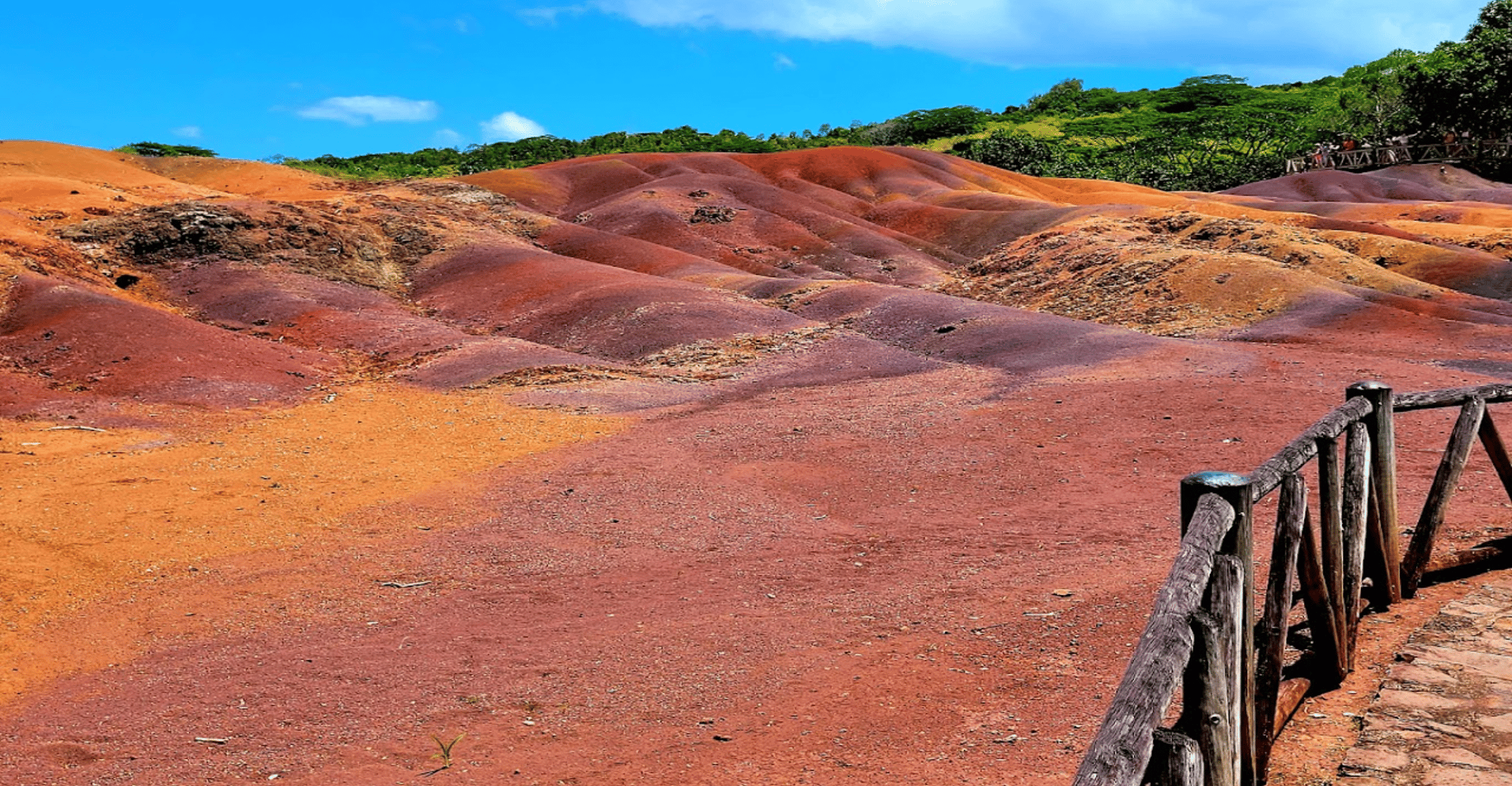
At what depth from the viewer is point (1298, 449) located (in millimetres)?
5109

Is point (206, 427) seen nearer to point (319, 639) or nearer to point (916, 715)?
point (319, 639)

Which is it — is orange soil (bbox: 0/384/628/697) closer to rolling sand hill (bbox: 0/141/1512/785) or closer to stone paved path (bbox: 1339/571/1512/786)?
rolling sand hill (bbox: 0/141/1512/785)

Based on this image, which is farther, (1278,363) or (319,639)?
(1278,363)

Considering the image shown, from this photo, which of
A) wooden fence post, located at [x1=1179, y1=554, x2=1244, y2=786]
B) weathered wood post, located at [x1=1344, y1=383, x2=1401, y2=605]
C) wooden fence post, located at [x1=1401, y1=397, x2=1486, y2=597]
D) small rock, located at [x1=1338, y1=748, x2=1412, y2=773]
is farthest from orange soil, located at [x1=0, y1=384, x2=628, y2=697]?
wooden fence post, located at [x1=1401, y1=397, x2=1486, y2=597]

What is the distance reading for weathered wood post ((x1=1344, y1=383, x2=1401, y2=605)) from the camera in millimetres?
6188

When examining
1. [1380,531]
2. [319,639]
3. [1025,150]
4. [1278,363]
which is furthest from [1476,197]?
[319,639]

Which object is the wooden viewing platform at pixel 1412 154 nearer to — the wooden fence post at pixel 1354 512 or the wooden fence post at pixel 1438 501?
the wooden fence post at pixel 1438 501

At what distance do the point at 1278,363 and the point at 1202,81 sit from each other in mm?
85920

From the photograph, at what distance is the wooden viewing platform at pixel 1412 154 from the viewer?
5497 centimetres

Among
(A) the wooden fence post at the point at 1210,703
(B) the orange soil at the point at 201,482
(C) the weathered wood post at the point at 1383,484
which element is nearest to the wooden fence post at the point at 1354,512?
(C) the weathered wood post at the point at 1383,484

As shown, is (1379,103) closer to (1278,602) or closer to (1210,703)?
(1278,602)

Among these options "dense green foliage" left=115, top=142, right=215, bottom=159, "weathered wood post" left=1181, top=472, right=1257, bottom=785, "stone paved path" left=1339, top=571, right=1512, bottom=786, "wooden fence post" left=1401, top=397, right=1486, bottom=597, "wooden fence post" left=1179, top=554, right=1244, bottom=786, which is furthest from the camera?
"dense green foliage" left=115, top=142, right=215, bottom=159

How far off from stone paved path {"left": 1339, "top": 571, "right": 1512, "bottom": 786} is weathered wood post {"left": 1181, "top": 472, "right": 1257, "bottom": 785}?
80cm

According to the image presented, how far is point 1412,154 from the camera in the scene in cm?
5691
